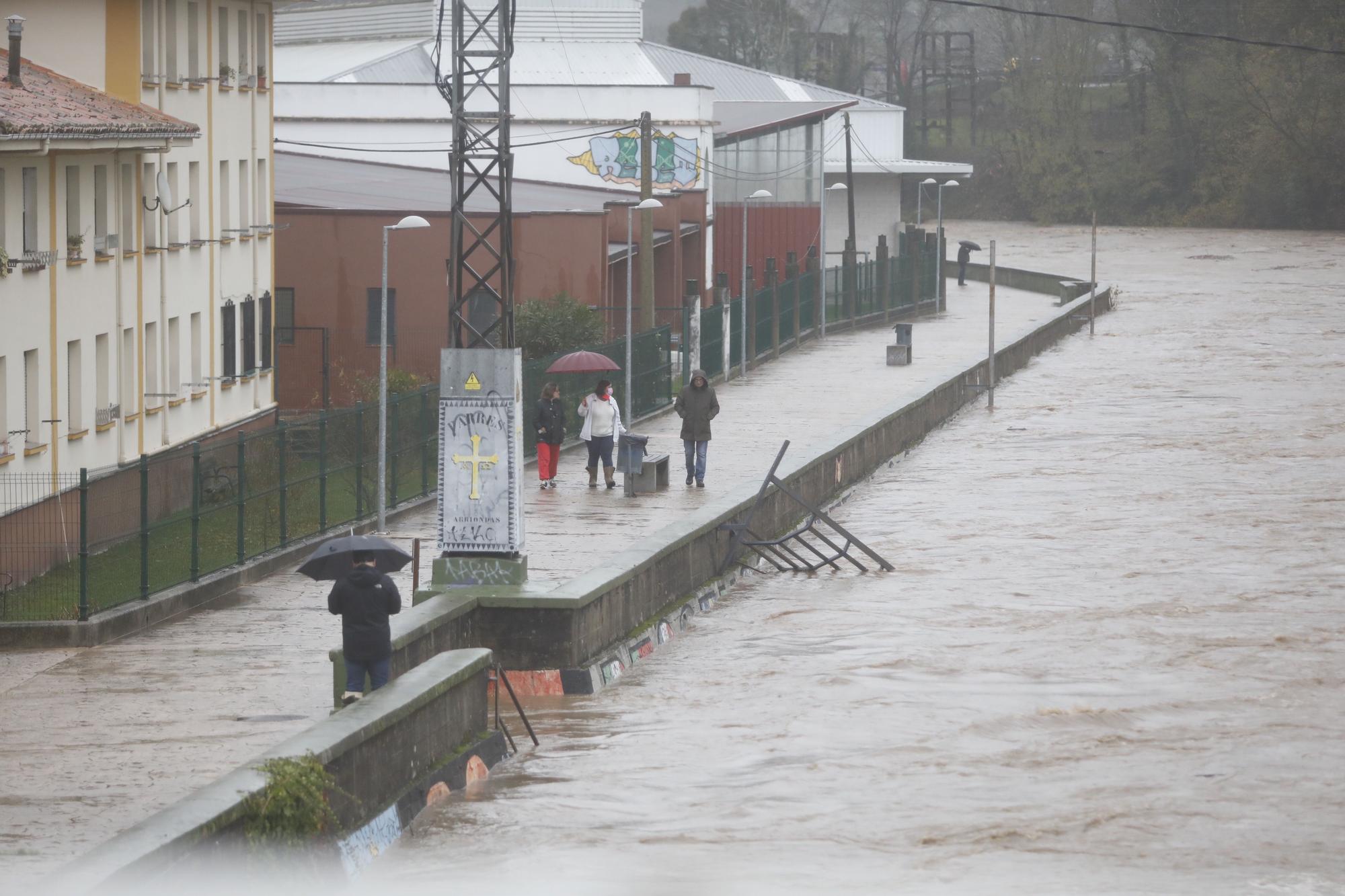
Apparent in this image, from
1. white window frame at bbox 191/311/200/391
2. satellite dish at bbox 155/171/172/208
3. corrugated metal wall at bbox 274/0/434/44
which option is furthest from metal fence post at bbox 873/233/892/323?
satellite dish at bbox 155/171/172/208

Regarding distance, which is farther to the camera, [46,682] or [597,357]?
[597,357]

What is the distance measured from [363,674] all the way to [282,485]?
10.2m

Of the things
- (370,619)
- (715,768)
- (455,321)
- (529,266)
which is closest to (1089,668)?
(715,768)

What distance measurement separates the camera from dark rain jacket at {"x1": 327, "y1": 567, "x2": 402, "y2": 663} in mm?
15109

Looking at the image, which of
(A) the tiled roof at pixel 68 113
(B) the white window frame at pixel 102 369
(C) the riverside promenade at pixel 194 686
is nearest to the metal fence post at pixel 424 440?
(C) the riverside promenade at pixel 194 686

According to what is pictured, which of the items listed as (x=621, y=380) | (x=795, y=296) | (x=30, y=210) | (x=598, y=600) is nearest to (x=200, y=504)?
(x=30, y=210)

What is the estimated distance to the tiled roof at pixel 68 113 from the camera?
25359mm

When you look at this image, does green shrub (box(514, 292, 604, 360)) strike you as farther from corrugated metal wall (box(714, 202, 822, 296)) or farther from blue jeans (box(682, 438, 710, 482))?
corrugated metal wall (box(714, 202, 822, 296))

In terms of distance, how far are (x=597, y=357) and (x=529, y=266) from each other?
51.4 ft

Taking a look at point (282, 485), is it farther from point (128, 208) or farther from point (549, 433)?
point (128, 208)

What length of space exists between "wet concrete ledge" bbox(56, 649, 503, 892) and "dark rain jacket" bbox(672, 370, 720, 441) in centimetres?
→ 1180

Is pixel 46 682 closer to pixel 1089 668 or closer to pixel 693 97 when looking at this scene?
pixel 1089 668

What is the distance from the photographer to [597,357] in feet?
95.6

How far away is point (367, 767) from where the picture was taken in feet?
43.2
